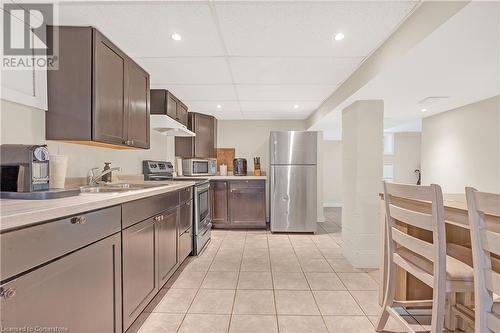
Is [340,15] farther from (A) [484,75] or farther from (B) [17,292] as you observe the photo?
(B) [17,292]

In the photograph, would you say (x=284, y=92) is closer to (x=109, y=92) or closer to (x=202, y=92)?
(x=202, y=92)

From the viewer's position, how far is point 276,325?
179 cm

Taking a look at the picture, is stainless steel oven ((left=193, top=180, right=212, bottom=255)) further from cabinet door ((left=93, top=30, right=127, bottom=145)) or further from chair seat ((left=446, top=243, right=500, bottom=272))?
chair seat ((left=446, top=243, right=500, bottom=272))

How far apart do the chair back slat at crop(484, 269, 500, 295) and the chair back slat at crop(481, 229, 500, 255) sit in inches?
3.8

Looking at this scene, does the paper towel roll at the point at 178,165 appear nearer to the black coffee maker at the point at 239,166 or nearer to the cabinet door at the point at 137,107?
the black coffee maker at the point at 239,166

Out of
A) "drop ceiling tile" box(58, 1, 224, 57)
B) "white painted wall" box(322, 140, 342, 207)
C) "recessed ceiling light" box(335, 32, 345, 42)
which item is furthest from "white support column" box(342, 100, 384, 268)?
"white painted wall" box(322, 140, 342, 207)

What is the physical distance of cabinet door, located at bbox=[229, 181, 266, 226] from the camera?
15.2ft

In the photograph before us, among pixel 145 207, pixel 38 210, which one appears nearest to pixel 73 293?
pixel 38 210

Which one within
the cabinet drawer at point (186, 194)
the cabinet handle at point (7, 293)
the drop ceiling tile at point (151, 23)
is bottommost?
the cabinet handle at point (7, 293)

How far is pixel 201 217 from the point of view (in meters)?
3.44

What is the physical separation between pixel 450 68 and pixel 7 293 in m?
2.83

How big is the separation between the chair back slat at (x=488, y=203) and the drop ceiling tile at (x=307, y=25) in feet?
4.05

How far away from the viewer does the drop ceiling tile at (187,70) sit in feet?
7.89

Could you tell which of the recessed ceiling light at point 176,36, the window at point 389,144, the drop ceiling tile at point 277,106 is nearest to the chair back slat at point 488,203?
the recessed ceiling light at point 176,36
